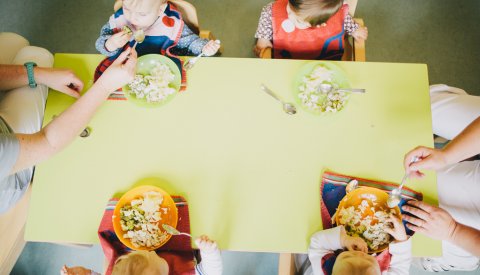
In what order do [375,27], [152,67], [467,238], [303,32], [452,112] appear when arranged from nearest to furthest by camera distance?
[467,238] → [152,67] → [452,112] → [303,32] → [375,27]

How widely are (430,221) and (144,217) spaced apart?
0.88m

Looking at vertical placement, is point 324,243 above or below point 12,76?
below

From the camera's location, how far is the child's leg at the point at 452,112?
1.39 m

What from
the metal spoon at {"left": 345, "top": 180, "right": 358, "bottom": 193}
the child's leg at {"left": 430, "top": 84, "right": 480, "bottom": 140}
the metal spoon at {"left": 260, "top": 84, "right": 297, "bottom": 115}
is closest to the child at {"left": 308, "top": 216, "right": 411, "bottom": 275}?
the metal spoon at {"left": 345, "top": 180, "right": 358, "bottom": 193}

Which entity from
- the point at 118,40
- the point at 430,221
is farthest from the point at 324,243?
the point at 118,40

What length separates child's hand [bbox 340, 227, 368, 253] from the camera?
1.08 m

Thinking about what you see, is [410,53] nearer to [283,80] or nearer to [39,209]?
[283,80]

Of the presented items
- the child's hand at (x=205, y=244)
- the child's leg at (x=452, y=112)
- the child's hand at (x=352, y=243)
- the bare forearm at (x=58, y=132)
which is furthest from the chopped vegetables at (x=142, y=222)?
the child's leg at (x=452, y=112)

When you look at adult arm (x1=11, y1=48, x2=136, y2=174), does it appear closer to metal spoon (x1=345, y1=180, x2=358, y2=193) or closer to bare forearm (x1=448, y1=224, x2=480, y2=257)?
metal spoon (x1=345, y1=180, x2=358, y2=193)

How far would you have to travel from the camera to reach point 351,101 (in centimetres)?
124

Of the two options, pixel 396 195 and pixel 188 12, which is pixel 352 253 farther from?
pixel 188 12

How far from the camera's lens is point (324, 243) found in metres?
1.10

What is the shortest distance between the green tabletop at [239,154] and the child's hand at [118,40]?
240mm

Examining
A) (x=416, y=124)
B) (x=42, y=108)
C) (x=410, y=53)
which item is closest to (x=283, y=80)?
(x=416, y=124)
